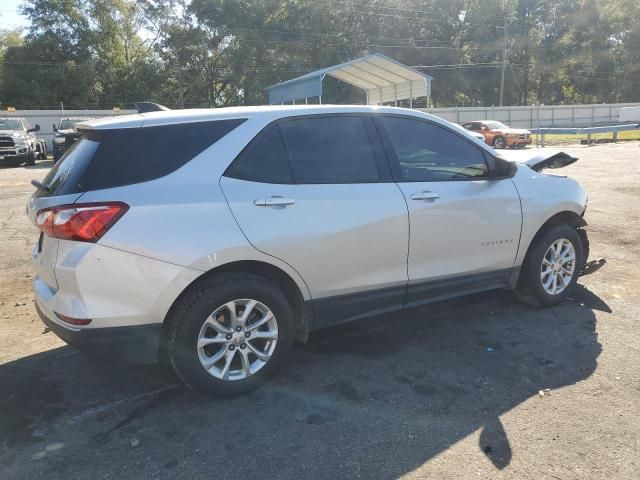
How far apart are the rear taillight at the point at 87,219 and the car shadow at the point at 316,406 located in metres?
1.11

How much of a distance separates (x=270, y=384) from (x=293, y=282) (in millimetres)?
697

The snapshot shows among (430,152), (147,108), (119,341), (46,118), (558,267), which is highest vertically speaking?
(46,118)

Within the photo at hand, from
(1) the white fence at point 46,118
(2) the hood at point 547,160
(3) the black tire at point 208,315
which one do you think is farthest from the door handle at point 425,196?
(1) the white fence at point 46,118

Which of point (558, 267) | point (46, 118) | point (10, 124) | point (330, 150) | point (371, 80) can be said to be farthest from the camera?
point (46, 118)

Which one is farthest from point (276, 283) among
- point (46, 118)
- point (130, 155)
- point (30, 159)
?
point (46, 118)

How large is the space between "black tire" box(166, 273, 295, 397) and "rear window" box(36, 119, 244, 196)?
734mm

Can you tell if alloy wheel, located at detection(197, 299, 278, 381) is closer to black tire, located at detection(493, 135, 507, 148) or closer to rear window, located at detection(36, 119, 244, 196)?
rear window, located at detection(36, 119, 244, 196)

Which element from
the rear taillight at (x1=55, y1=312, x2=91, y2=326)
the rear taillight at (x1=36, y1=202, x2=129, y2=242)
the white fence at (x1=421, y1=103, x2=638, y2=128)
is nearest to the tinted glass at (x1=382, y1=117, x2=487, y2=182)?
the rear taillight at (x1=36, y1=202, x2=129, y2=242)

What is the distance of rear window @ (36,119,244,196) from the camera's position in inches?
119

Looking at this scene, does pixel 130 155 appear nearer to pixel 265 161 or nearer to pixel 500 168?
pixel 265 161

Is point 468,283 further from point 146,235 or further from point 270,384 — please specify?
point 146,235

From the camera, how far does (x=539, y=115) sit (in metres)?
41.8

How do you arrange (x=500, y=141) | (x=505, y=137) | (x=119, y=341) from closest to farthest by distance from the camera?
(x=119, y=341) < (x=505, y=137) < (x=500, y=141)

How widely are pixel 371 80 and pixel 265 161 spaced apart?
67.6 feet
